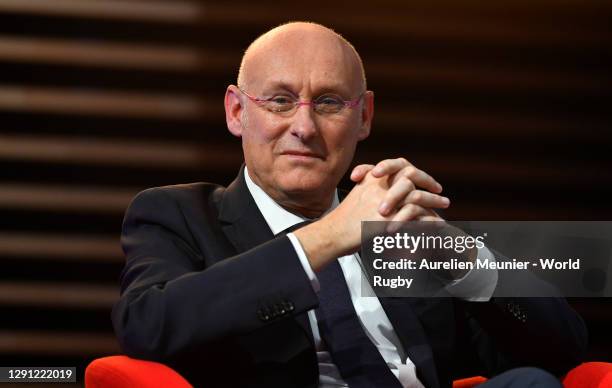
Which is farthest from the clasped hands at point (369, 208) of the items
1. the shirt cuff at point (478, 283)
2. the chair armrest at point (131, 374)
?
the chair armrest at point (131, 374)

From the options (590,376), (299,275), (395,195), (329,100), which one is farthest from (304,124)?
(590,376)

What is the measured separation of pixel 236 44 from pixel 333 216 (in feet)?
6.01

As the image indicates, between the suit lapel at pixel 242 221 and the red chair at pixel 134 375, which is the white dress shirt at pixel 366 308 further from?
the red chair at pixel 134 375

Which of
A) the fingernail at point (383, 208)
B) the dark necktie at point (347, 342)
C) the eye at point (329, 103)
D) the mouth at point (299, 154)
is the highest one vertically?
the eye at point (329, 103)

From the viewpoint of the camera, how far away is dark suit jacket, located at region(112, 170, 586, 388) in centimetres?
219

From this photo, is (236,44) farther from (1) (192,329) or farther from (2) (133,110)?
(1) (192,329)

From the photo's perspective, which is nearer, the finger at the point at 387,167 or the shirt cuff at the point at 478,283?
the finger at the point at 387,167

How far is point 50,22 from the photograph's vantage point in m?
3.94

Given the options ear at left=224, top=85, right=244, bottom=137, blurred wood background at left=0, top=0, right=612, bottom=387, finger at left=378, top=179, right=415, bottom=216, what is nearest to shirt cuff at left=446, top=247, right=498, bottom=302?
finger at left=378, top=179, right=415, bottom=216

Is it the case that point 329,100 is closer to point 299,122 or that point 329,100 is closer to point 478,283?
point 299,122

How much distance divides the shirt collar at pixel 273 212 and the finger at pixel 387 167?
375 millimetres

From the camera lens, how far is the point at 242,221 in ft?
8.45

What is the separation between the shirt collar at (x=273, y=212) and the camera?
8.62 feet

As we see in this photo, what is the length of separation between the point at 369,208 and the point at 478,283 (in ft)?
1.36
